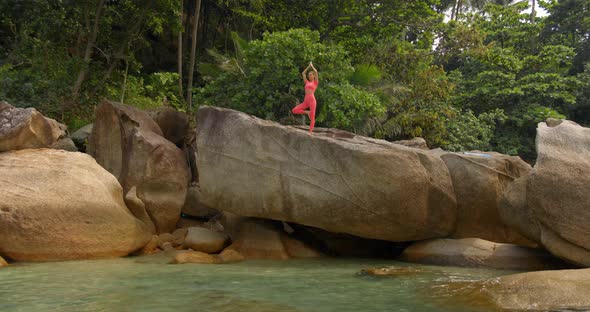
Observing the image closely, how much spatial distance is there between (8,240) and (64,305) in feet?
10.6

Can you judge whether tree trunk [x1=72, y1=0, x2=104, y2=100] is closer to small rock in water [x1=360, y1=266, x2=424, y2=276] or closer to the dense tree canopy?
the dense tree canopy

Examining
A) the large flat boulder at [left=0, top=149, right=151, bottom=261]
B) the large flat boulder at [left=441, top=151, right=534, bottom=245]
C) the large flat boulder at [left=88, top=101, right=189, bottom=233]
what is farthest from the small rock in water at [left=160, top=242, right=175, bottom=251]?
the large flat boulder at [left=441, top=151, right=534, bottom=245]

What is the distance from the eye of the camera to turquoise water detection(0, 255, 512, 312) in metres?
5.56

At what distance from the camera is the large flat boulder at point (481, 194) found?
9.54 m

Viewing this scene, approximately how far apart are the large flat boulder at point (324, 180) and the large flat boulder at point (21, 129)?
308 centimetres

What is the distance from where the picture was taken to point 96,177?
9.44 metres

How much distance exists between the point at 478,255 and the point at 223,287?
170 inches

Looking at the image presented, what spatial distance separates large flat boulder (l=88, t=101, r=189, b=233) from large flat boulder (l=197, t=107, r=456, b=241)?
4.61 feet

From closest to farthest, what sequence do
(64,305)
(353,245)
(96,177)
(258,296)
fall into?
(64,305)
(258,296)
(96,177)
(353,245)

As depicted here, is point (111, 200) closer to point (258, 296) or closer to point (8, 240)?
point (8, 240)

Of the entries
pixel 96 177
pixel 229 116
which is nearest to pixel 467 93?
pixel 229 116

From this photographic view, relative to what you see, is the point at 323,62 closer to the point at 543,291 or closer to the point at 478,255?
the point at 478,255

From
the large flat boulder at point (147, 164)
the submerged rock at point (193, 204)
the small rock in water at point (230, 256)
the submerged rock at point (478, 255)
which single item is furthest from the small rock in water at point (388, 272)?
the submerged rock at point (193, 204)

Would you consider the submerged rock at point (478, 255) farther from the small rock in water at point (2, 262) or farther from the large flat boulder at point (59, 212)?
the small rock in water at point (2, 262)
